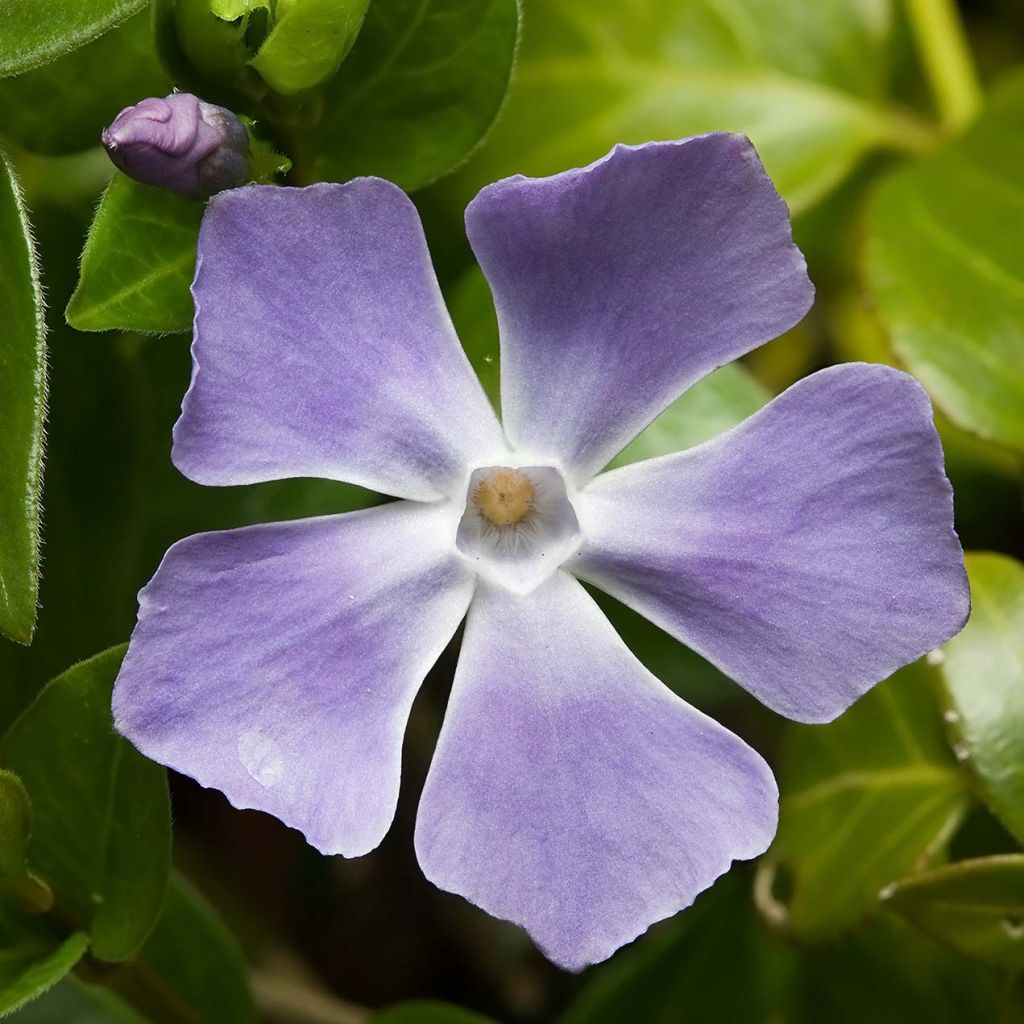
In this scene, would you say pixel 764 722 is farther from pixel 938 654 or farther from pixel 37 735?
pixel 37 735

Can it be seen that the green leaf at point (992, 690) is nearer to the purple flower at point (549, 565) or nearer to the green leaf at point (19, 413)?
the purple flower at point (549, 565)

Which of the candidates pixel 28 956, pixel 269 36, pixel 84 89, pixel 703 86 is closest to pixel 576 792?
pixel 28 956

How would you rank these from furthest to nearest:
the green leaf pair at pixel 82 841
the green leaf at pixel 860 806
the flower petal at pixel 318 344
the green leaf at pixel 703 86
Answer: the green leaf at pixel 703 86 → the green leaf at pixel 860 806 → the green leaf pair at pixel 82 841 → the flower petal at pixel 318 344

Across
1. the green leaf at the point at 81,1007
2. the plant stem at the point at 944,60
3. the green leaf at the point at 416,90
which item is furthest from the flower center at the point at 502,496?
the plant stem at the point at 944,60

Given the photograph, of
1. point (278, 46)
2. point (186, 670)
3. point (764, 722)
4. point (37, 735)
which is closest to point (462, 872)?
point (186, 670)

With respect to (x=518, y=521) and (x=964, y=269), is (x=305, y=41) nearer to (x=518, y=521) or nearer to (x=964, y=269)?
(x=518, y=521)
